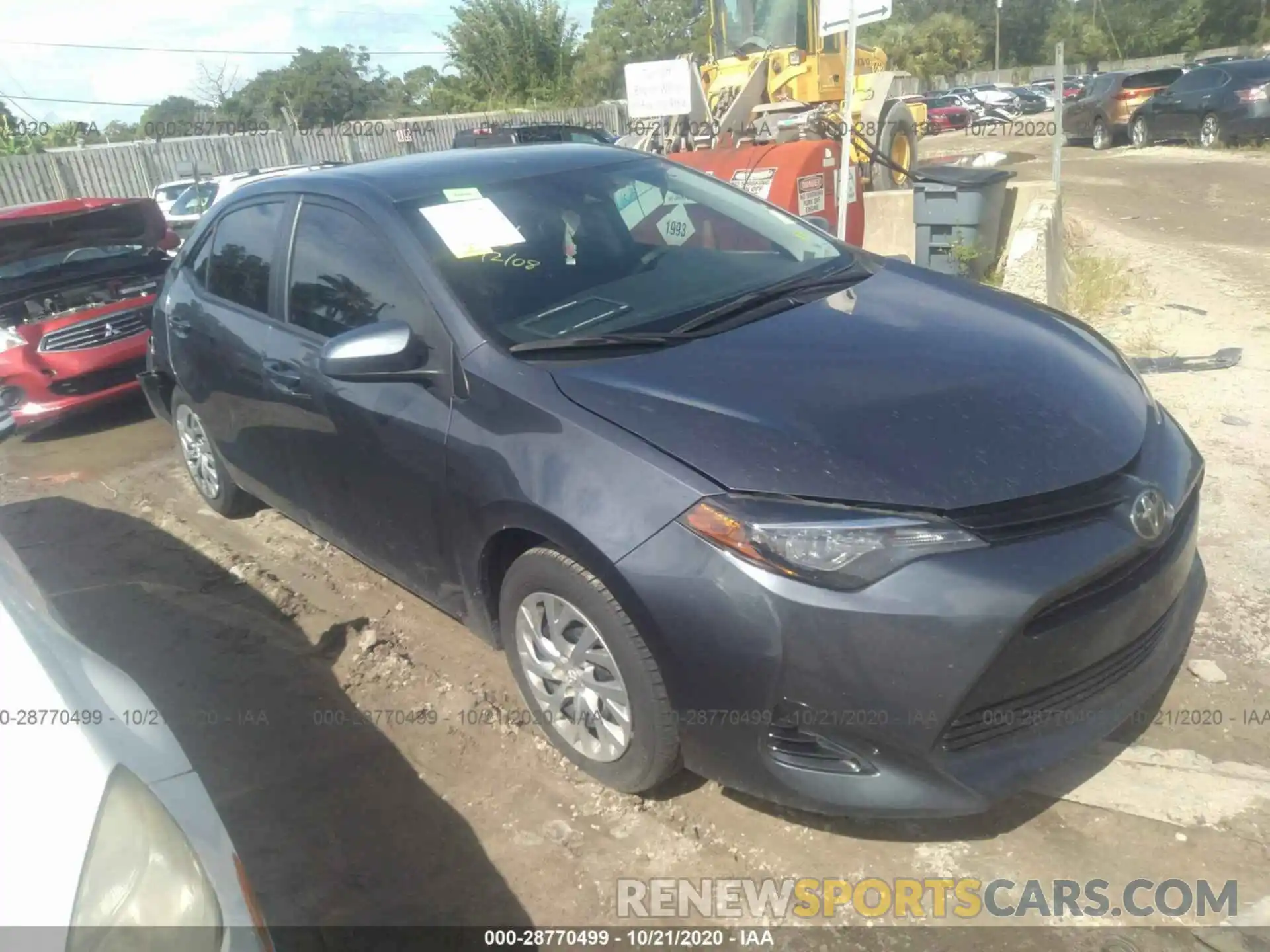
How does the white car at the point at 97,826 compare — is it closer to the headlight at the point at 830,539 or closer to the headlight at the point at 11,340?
the headlight at the point at 830,539

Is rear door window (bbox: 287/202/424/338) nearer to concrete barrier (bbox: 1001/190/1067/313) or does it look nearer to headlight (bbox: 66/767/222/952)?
headlight (bbox: 66/767/222/952)

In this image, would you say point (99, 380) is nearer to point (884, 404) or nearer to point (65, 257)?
point (65, 257)

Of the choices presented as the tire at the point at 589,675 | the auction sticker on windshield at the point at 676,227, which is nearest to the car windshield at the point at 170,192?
the auction sticker on windshield at the point at 676,227

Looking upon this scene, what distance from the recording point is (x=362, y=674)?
11.5 ft

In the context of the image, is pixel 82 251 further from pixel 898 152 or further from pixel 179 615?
pixel 898 152

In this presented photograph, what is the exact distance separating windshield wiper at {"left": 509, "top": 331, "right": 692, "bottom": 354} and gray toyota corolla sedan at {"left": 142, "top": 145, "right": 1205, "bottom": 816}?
0.4 inches

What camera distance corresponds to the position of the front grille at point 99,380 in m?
6.52

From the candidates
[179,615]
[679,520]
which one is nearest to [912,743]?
[679,520]

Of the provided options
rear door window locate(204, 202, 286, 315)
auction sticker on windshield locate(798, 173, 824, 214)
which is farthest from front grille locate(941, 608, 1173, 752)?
auction sticker on windshield locate(798, 173, 824, 214)

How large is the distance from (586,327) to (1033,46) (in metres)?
77.5

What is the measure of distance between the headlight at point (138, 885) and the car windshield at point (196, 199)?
43.7 ft

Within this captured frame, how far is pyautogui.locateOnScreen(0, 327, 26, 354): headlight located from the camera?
21.0 feet

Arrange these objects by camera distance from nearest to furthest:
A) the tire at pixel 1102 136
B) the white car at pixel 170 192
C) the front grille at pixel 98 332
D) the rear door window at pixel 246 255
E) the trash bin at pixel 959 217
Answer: the rear door window at pixel 246 255, the front grille at pixel 98 332, the trash bin at pixel 959 217, the white car at pixel 170 192, the tire at pixel 1102 136

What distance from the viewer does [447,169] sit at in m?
3.46
